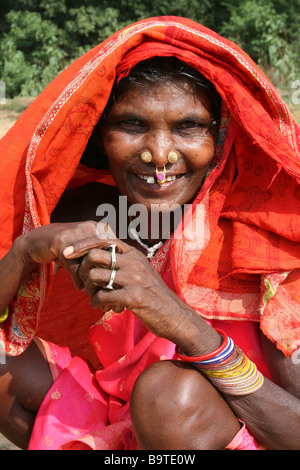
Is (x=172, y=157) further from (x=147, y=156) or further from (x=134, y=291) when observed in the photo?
(x=134, y=291)

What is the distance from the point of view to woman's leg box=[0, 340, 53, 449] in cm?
200

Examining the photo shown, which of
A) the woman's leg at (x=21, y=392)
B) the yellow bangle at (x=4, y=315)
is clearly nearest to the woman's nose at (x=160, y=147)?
the yellow bangle at (x=4, y=315)

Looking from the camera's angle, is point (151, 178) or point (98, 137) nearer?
point (151, 178)

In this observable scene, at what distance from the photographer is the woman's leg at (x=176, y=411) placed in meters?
1.49

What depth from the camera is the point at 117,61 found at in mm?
1758

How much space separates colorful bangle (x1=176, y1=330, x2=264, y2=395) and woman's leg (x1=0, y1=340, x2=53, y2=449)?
0.64 meters

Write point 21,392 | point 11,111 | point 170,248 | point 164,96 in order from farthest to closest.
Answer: point 11,111, point 21,392, point 170,248, point 164,96

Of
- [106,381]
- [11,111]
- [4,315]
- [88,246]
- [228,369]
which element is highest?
[88,246]

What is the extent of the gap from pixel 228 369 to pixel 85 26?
10.7 metres

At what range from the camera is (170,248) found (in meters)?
1.91

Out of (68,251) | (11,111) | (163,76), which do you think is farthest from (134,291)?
(11,111)

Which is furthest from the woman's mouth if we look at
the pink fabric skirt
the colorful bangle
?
the colorful bangle

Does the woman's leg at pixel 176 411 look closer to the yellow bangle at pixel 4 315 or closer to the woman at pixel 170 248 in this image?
the woman at pixel 170 248

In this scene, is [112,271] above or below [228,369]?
above
